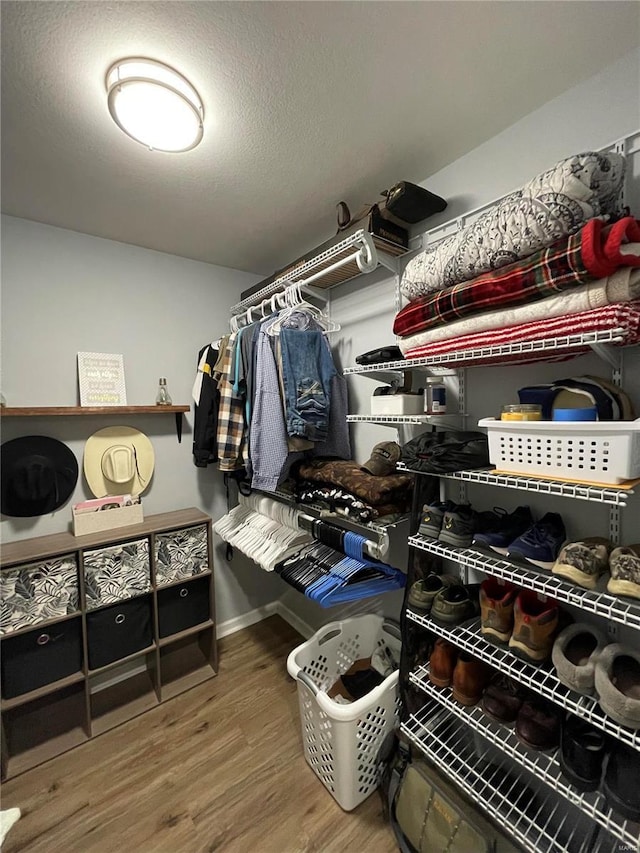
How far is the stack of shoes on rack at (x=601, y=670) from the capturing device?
2.55ft

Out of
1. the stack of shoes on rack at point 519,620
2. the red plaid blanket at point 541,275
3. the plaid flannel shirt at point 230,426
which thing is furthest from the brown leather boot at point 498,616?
the plaid flannel shirt at point 230,426

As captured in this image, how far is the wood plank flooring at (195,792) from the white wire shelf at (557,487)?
4.51 ft

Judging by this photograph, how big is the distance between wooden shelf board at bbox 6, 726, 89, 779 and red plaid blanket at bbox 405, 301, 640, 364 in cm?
233

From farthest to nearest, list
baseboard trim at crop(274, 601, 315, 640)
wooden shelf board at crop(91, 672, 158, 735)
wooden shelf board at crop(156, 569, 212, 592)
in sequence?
baseboard trim at crop(274, 601, 315, 640) → wooden shelf board at crop(156, 569, 212, 592) → wooden shelf board at crop(91, 672, 158, 735)

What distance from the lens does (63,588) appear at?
1.61 metres

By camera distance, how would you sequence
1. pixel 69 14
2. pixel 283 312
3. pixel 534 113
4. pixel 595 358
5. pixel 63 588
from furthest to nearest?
pixel 283 312, pixel 63 588, pixel 534 113, pixel 595 358, pixel 69 14

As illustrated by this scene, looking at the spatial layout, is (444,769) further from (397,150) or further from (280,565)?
(397,150)

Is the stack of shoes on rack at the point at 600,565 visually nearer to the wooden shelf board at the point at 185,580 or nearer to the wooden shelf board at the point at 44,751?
the wooden shelf board at the point at 185,580

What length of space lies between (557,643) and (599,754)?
259 mm

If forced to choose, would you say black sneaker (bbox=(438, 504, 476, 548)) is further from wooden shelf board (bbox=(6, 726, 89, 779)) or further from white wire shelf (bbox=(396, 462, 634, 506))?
wooden shelf board (bbox=(6, 726, 89, 779))

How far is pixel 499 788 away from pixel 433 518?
1.02 meters

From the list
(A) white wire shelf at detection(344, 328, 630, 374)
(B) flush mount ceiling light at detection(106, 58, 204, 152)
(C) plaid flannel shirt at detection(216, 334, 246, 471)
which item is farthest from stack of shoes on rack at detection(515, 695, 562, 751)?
(B) flush mount ceiling light at detection(106, 58, 204, 152)

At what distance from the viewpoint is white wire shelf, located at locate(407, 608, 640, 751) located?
0.80 m

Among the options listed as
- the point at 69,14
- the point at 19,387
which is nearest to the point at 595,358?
the point at 69,14
